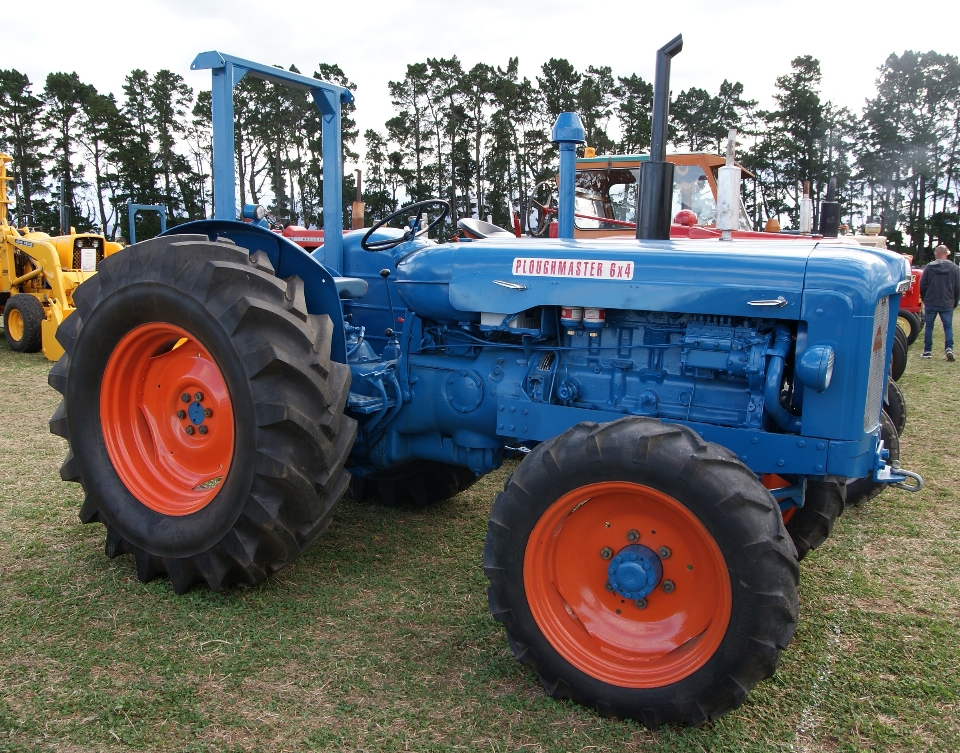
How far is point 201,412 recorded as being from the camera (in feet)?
9.77

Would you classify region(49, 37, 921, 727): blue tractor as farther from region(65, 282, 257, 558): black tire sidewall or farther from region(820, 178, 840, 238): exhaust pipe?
region(820, 178, 840, 238): exhaust pipe

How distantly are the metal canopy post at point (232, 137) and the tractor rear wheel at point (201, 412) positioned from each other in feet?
1.22

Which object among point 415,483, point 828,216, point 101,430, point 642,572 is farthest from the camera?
point 828,216

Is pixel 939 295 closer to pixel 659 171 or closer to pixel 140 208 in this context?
pixel 659 171

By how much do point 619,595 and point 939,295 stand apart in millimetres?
9913

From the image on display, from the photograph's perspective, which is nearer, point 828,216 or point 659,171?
point 659,171

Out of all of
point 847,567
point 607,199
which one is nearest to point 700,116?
point 607,199

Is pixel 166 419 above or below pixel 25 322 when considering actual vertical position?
above

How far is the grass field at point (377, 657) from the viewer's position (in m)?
2.12

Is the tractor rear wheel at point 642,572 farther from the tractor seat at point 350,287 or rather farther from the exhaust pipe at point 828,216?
the exhaust pipe at point 828,216

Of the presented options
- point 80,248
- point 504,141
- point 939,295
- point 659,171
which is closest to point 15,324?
point 80,248

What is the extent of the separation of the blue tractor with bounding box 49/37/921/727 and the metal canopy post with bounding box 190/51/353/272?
0.03 ft

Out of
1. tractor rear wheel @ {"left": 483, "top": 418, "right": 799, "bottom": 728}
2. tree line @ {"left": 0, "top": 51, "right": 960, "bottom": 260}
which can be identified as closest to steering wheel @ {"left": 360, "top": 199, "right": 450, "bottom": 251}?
tractor rear wheel @ {"left": 483, "top": 418, "right": 799, "bottom": 728}

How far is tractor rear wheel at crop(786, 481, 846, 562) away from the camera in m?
2.97
